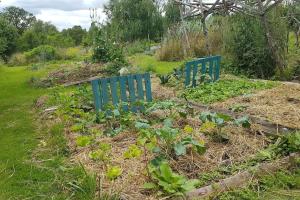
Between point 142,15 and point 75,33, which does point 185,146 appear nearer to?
point 142,15

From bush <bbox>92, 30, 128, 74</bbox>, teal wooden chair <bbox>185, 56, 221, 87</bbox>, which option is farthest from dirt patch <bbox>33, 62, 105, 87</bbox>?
teal wooden chair <bbox>185, 56, 221, 87</bbox>

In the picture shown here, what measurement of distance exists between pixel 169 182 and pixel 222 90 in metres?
4.23

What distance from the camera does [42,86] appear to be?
36.5 feet

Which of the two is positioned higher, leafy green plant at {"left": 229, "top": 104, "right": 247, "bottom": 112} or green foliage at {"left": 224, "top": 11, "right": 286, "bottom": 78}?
green foliage at {"left": 224, "top": 11, "right": 286, "bottom": 78}

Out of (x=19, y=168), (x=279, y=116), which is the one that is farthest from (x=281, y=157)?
(x=19, y=168)

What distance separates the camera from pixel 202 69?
8.11 meters

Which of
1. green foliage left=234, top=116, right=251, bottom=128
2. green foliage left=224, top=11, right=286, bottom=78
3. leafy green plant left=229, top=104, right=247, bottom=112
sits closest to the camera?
green foliage left=234, top=116, right=251, bottom=128

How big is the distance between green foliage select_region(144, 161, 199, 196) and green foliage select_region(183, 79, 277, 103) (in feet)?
11.2

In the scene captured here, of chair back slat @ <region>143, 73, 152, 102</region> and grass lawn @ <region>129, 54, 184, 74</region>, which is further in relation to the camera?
grass lawn @ <region>129, 54, 184, 74</region>

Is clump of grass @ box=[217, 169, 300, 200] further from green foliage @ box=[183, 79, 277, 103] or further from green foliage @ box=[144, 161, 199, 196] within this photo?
green foliage @ box=[183, 79, 277, 103]

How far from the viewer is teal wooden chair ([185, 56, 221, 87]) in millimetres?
7774

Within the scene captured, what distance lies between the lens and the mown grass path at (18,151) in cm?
347

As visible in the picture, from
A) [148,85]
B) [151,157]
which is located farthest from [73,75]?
[151,157]

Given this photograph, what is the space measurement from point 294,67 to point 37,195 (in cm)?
718
